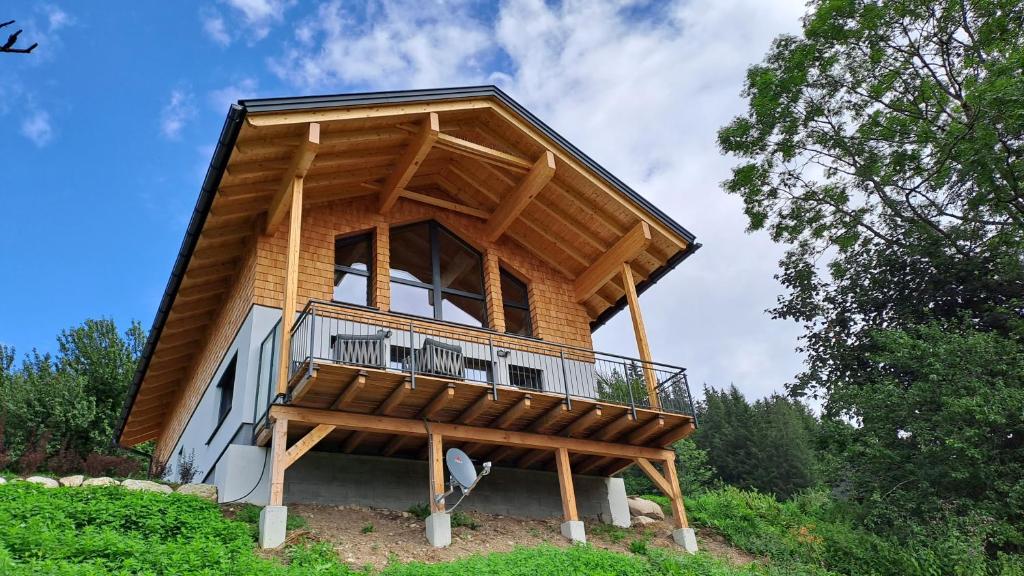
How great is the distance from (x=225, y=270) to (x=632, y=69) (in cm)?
1043

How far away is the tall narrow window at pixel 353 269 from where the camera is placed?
1294 cm

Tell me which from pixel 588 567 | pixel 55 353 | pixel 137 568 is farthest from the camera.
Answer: pixel 55 353

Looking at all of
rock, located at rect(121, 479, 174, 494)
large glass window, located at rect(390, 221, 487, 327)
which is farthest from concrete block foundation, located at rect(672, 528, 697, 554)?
rock, located at rect(121, 479, 174, 494)

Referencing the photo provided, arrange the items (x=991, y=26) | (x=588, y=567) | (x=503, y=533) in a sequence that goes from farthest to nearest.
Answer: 1. (x=991, y=26)
2. (x=503, y=533)
3. (x=588, y=567)

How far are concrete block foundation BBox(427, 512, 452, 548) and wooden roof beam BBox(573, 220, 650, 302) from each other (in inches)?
267

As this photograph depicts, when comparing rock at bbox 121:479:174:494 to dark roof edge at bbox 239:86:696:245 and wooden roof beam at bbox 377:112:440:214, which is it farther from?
wooden roof beam at bbox 377:112:440:214

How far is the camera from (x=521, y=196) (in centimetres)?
1445

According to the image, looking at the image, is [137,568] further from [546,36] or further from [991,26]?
[991,26]

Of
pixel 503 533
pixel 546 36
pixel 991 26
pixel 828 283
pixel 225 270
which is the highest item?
pixel 546 36

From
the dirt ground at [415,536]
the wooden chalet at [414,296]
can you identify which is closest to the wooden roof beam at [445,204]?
the wooden chalet at [414,296]

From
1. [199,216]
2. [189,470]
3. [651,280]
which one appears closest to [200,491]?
[189,470]

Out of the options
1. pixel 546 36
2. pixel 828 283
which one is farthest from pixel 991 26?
pixel 546 36

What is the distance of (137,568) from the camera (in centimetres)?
699

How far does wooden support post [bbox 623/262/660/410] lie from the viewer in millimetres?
12992
